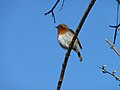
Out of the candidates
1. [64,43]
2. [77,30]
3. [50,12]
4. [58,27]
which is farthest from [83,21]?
[58,27]

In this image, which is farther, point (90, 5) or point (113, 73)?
point (113, 73)

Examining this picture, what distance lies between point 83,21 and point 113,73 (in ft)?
3.10

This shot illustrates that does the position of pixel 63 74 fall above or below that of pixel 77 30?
below

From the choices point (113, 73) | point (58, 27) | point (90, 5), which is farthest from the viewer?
point (58, 27)

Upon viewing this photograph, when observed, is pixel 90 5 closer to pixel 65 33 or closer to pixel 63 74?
pixel 63 74

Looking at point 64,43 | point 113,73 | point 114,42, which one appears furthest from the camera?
point 64,43

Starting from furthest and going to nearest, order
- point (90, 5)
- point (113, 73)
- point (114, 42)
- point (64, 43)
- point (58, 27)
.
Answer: point (58, 27) < point (64, 43) < point (113, 73) < point (114, 42) < point (90, 5)

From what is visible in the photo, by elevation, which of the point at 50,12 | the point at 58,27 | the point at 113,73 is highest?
the point at 58,27

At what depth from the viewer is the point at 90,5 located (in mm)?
3408

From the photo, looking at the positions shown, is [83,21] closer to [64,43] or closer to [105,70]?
[105,70]

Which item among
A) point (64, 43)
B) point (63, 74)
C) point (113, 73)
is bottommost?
point (63, 74)

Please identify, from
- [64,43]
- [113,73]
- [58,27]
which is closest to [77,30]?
[113,73]

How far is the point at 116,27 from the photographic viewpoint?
3729 mm

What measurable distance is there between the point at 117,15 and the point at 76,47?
18.2ft
